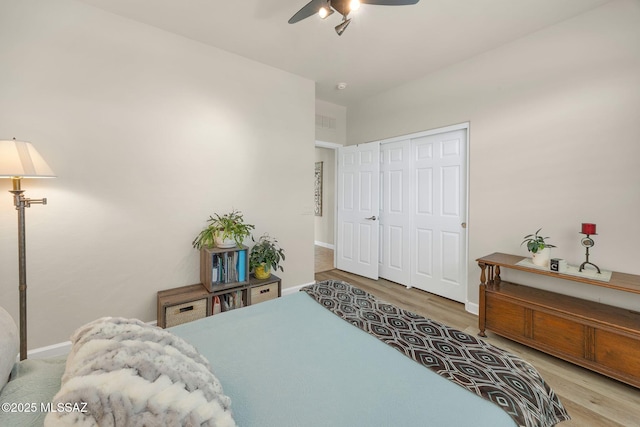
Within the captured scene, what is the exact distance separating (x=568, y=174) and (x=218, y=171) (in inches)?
128

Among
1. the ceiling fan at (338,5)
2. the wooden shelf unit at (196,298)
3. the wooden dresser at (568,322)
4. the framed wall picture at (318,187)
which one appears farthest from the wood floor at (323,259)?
the ceiling fan at (338,5)

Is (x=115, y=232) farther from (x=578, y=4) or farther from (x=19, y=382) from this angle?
(x=578, y=4)

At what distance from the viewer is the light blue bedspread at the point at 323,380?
0.83 m

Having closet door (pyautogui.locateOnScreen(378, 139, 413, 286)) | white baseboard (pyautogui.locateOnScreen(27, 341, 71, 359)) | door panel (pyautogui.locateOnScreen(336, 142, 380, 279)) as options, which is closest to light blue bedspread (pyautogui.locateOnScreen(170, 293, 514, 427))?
white baseboard (pyautogui.locateOnScreen(27, 341, 71, 359))

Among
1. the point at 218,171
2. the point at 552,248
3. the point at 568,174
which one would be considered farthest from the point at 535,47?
the point at 218,171

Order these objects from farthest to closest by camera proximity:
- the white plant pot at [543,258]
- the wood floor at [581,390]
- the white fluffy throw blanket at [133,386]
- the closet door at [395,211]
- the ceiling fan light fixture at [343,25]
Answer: the closet door at [395,211] < the white plant pot at [543,258] < the ceiling fan light fixture at [343,25] < the wood floor at [581,390] < the white fluffy throw blanket at [133,386]

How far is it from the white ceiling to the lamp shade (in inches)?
52.8

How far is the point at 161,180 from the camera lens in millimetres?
2455

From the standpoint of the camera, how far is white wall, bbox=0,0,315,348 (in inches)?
77.1

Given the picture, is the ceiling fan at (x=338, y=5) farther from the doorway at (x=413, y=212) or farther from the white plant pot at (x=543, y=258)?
the white plant pot at (x=543, y=258)

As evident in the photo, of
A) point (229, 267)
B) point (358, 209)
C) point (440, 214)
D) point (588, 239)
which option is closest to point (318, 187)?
point (358, 209)

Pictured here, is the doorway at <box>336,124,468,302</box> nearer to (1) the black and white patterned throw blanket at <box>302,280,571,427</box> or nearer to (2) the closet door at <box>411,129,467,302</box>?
(2) the closet door at <box>411,129,467,302</box>

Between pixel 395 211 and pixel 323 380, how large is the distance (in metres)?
3.06

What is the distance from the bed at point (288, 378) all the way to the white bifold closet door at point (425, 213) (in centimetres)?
204
